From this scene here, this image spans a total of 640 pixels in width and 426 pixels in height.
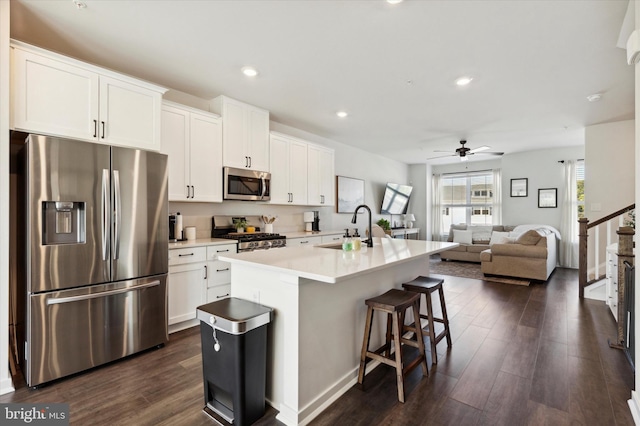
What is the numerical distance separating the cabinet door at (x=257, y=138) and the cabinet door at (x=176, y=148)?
2.77 ft

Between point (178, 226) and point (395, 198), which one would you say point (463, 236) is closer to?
point (395, 198)

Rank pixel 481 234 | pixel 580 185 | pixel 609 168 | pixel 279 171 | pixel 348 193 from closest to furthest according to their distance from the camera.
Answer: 1. pixel 279 171
2. pixel 609 168
3. pixel 348 193
4. pixel 580 185
5. pixel 481 234

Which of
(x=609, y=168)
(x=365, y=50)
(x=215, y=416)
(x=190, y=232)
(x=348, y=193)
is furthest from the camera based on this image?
(x=348, y=193)

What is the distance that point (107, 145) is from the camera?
248 centimetres

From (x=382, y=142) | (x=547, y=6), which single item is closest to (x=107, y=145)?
(x=547, y=6)

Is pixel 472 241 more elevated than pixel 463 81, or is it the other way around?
pixel 463 81

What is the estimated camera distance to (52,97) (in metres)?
2.34

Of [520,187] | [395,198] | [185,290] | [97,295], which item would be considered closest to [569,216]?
[520,187]

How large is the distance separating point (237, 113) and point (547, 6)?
3183mm

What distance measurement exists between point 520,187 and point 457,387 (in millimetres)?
6794

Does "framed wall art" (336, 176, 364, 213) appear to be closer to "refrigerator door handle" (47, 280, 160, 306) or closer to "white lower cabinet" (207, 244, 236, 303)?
"white lower cabinet" (207, 244, 236, 303)

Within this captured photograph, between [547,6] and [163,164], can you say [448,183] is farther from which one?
[163,164]

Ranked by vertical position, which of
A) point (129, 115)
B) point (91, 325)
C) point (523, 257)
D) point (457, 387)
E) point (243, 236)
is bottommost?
point (457, 387)

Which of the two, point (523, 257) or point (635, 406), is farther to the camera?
point (523, 257)
